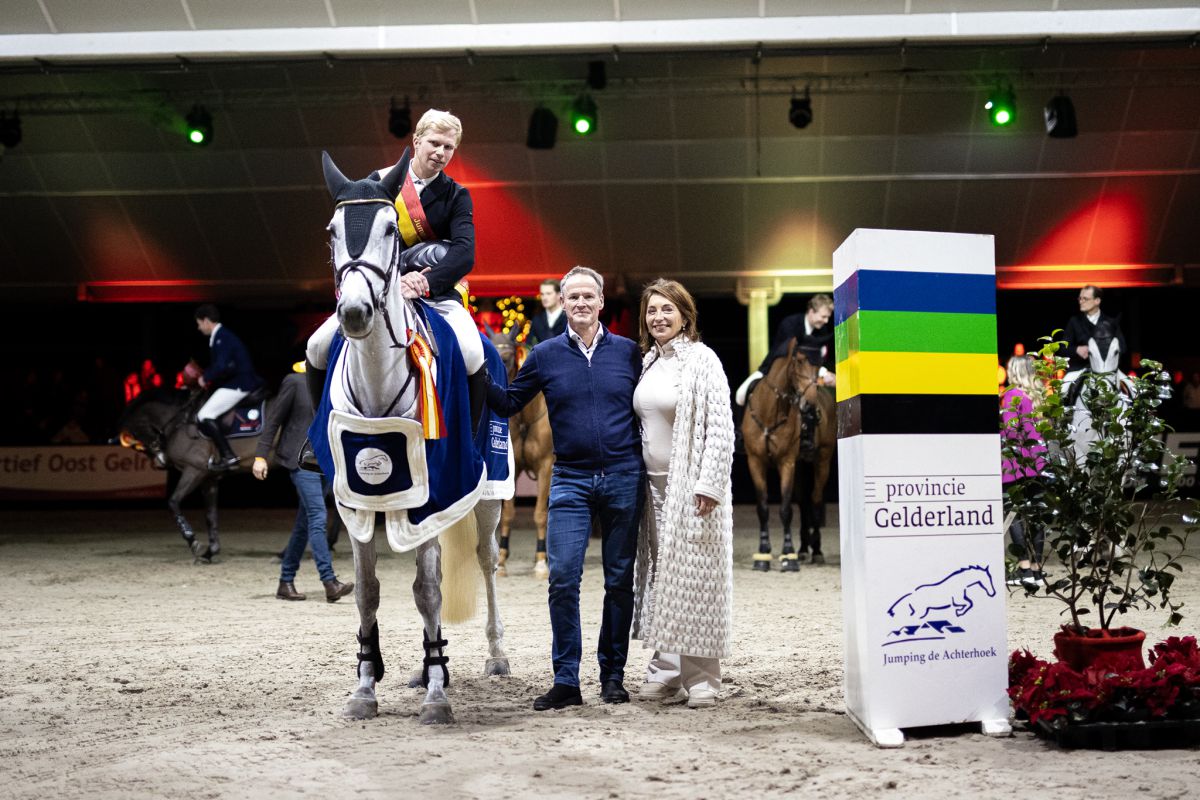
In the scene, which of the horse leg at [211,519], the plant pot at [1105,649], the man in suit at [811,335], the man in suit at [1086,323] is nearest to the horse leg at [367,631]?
the plant pot at [1105,649]

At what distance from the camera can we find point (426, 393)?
15.6 ft

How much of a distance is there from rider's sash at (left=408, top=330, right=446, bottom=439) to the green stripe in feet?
5.51

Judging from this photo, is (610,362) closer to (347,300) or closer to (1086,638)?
(347,300)

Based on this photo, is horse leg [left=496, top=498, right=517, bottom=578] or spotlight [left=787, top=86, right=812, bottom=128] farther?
spotlight [left=787, top=86, right=812, bottom=128]

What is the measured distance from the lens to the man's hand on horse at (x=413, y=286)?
4.90 m

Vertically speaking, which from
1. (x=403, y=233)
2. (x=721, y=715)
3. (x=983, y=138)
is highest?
(x=983, y=138)

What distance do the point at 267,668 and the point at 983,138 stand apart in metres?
13.0

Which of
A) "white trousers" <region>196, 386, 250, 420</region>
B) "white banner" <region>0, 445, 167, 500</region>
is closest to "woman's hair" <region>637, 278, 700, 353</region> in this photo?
"white trousers" <region>196, 386, 250, 420</region>

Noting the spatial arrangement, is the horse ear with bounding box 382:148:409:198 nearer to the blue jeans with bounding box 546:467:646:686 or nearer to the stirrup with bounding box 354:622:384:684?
the blue jeans with bounding box 546:467:646:686

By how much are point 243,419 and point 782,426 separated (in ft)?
18.0

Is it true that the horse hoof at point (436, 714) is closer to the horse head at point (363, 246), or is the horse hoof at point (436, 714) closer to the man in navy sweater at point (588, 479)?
the man in navy sweater at point (588, 479)

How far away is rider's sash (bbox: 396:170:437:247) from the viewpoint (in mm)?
5266

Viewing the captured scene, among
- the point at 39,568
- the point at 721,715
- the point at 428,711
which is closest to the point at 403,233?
the point at 428,711

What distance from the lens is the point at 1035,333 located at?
698 inches
